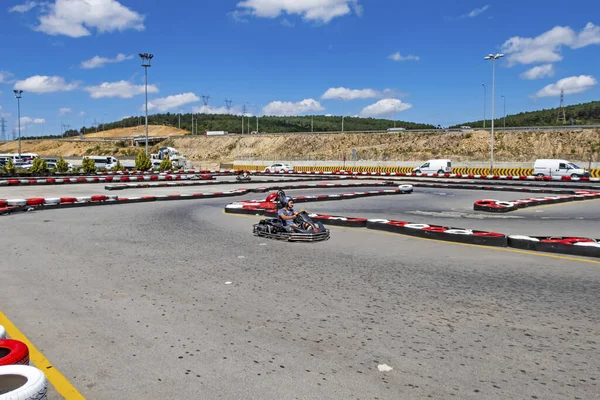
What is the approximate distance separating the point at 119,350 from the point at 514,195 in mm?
25109

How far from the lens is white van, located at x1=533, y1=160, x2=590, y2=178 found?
1548 inches

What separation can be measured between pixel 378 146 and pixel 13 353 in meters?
95.1

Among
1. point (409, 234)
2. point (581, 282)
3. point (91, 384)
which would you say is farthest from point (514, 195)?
point (91, 384)

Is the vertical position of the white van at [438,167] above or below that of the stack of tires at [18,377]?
above

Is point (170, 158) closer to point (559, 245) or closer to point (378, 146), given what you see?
point (378, 146)

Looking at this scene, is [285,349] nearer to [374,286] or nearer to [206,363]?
[206,363]

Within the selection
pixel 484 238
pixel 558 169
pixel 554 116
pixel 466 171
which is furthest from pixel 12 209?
pixel 554 116

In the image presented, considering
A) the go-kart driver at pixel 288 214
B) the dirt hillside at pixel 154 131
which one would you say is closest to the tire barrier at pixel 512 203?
the go-kart driver at pixel 288 214

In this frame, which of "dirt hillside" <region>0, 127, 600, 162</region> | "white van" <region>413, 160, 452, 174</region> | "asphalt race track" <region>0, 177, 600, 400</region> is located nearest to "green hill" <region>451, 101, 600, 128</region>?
"dirt hillside" <region>0, 127, 600, 162</region>

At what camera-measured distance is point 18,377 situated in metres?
3.63

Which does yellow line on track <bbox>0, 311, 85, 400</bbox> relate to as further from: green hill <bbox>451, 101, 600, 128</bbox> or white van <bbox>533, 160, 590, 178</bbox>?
green hill <bbox>451, 101, 600, 128</bbox>

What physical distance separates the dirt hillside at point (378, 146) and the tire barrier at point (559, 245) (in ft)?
168

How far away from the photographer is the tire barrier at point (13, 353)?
13.1 feet

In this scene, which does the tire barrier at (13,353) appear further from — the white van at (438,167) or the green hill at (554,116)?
the green hill at (554,116)
